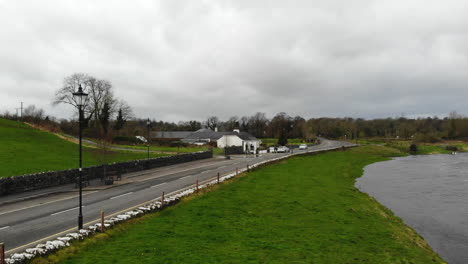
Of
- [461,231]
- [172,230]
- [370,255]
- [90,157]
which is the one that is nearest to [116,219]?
[172,230]

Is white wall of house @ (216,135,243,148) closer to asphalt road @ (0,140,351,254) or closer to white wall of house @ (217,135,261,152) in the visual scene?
white wall of house @ (217,135,261,152)

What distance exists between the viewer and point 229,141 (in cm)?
8781

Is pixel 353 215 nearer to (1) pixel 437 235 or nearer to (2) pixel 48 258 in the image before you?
(1) pixel 437 235

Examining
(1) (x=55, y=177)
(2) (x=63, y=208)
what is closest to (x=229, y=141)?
(1) (x=55, y=177)

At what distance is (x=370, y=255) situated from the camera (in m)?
15.5

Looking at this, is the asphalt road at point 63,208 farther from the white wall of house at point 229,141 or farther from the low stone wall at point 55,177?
the white wall of house at point 229,141

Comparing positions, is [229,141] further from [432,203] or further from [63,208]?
[63,208]

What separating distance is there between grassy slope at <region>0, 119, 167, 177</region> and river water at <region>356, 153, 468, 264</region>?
103 feet

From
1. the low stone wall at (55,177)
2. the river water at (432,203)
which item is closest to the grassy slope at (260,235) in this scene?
the river water at (432,203)

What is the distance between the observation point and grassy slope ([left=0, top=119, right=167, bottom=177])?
3288 centimetres

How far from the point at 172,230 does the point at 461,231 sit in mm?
19698

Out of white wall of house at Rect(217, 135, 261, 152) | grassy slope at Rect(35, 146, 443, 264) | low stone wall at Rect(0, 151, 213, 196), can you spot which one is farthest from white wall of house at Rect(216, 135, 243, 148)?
grassy slope at Rect(35, 146, 443, 264)

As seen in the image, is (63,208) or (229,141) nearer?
(63,208)

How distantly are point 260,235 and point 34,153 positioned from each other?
118 feet
